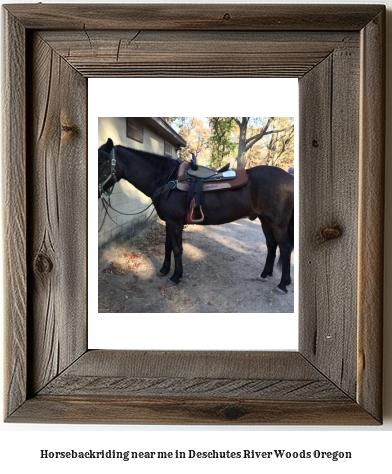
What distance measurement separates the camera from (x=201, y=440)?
68 centimetres

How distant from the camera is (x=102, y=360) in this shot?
2.17 feet

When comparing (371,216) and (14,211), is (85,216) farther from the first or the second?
(371,216)

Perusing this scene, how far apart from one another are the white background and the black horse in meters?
0.15

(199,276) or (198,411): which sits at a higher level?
(199,276)

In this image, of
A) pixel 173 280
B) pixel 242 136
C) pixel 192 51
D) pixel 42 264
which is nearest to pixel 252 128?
pixel 242 136

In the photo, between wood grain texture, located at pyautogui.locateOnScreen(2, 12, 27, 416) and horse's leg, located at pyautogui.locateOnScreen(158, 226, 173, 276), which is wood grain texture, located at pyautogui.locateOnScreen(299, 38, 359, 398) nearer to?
horse's leg, located at pyautogui.locateOnScreen(158, 226, 173, 276)

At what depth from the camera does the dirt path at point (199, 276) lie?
2.18ft

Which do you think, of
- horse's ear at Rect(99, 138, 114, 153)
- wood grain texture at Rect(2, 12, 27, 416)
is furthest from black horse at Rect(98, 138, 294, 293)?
wood grain texture at Rect(2, 12, 27, 416)

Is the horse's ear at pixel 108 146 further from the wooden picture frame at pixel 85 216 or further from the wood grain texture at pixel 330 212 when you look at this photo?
the wood grain texture at pixel 330 212

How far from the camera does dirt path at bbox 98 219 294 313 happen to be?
66cm

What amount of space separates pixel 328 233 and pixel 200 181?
187 mm

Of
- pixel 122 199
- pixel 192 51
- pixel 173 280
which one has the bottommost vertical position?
pixel 173 280

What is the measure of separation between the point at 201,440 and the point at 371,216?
1.26 feet

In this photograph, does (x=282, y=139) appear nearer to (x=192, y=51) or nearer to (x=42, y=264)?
(x=192, y=51)
